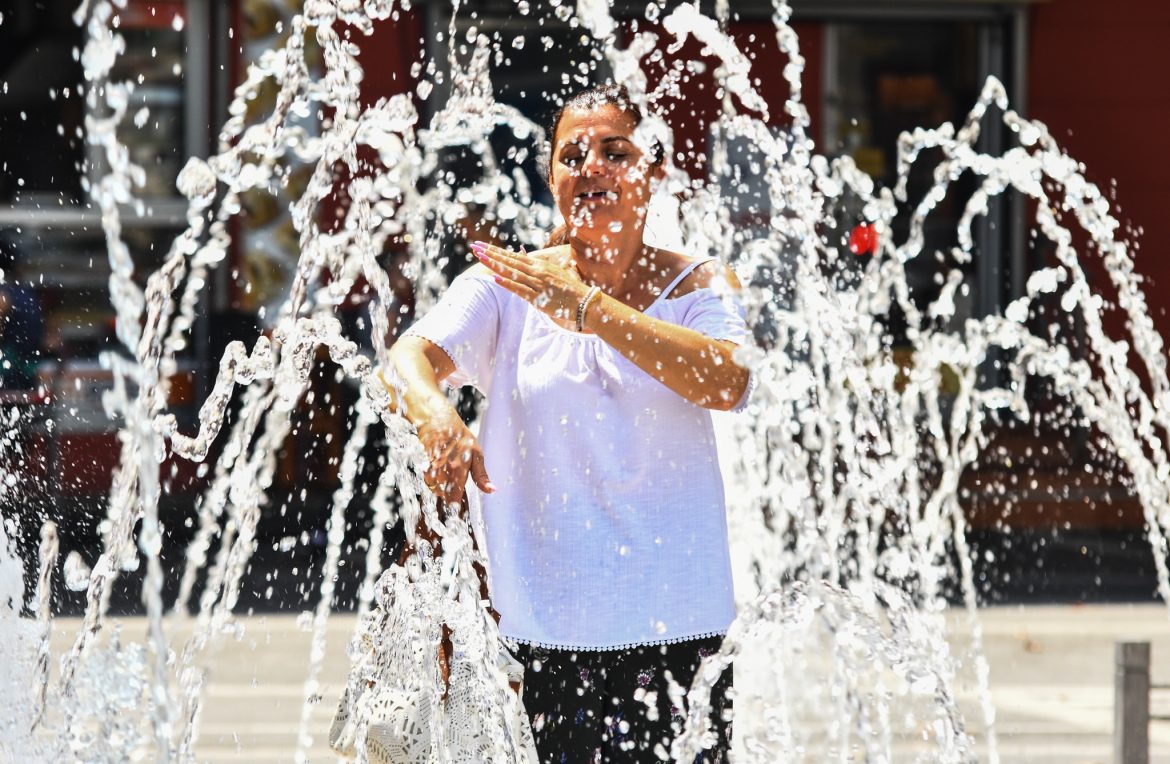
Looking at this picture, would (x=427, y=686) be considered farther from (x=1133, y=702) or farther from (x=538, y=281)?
(x=1133, y=702)

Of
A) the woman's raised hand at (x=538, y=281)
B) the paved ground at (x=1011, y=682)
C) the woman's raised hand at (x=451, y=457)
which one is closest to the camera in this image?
the woman's raised hand at (x=451, y=457)

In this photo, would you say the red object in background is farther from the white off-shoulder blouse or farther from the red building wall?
the white off-shoulder blouse

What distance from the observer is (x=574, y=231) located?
271 cm

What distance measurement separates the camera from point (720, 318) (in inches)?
104

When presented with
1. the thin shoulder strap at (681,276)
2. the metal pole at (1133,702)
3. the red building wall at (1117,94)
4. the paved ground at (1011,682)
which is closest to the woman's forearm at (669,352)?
the thin shoulder strap at (681,276)

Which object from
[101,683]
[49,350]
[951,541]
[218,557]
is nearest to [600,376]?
[101,683]

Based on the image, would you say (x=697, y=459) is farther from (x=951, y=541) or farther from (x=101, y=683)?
(x=951, y=541)

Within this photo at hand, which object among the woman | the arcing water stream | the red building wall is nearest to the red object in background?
the arcing water stream

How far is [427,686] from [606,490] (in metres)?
0.42

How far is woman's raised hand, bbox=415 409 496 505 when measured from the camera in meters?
2.47

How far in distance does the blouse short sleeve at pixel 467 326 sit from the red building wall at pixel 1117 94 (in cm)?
947

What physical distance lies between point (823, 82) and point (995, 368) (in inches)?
85.6

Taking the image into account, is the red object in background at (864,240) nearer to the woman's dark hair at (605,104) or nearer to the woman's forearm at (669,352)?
the woman's dark hair at (605,104)

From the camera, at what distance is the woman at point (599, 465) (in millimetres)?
2627
